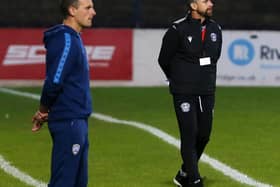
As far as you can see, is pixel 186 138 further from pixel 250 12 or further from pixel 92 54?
pixel 250 12

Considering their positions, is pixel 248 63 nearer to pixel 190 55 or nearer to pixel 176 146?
pixel 176 146

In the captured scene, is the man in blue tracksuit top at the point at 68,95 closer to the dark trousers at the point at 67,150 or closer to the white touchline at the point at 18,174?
the dark trousers at the point at 67,150

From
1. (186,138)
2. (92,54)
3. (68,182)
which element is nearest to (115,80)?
(92,54)

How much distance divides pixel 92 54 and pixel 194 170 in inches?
541

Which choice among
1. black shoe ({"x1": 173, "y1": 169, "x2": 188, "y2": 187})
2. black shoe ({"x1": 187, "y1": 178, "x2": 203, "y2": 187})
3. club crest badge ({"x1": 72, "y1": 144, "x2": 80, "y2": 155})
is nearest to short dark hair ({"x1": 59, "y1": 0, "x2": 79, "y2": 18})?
club crest badge ({"x1": 72, "y1": 144, "x2": 80, "y2": 155})

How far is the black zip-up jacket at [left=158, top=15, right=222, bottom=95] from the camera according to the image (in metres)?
8.89

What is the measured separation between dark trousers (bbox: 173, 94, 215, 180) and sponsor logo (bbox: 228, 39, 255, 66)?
13.7 metres

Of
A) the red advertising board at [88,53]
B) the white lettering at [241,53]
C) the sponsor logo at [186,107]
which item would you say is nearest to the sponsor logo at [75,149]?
the sponsor logo at [186,107]

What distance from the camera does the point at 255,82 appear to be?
2284 centimetres

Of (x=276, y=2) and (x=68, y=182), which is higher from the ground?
(x=68, y=182)

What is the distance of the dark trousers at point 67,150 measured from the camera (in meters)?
6.55

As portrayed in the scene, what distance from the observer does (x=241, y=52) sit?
2273 cm

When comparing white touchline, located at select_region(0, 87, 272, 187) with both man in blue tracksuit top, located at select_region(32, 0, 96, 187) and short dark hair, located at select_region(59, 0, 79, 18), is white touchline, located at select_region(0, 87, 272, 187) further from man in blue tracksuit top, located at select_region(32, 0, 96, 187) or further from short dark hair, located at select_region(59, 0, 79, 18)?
short dark hair, located at select_region(59, 0, 79, 18)

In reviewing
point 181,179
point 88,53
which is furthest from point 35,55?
point 181,179
